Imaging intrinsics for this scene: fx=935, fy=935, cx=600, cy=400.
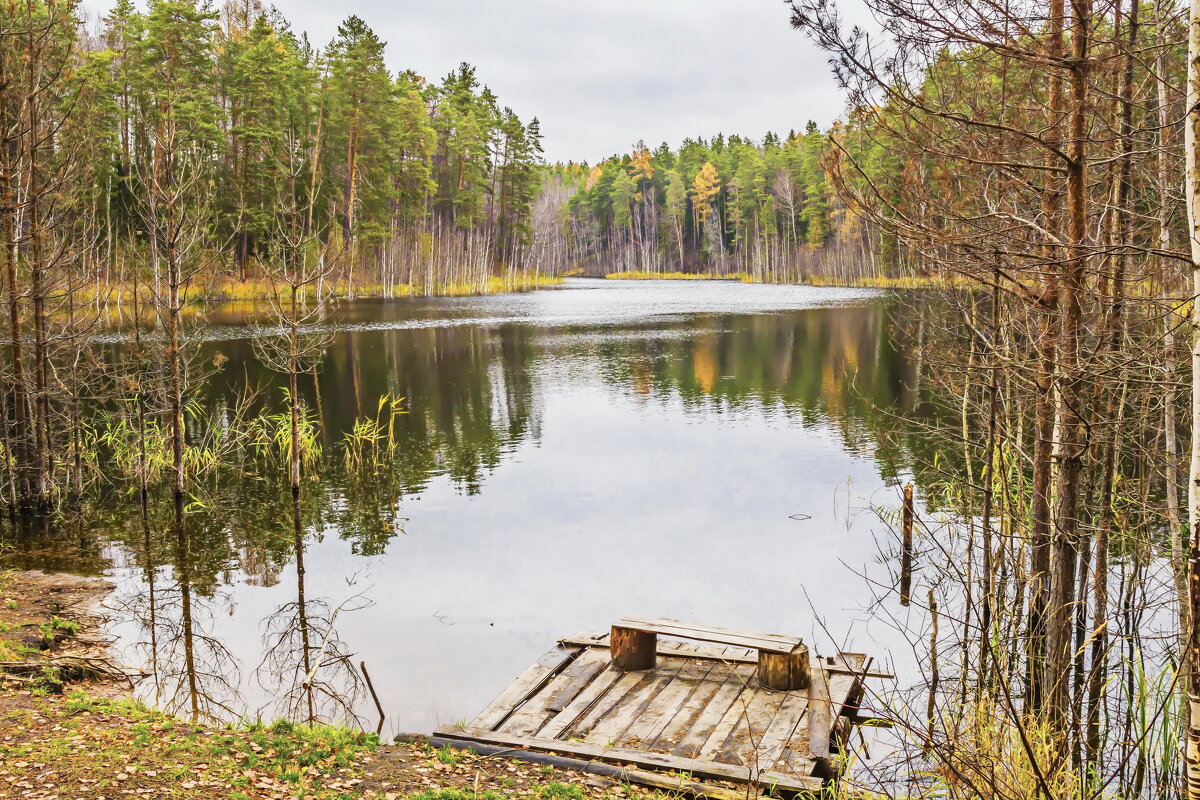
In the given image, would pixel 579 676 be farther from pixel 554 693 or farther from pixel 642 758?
pixel 642 758

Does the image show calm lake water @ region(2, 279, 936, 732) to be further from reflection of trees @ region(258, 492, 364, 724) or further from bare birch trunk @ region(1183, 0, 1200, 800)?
bare birch trunk @ region(1183, 0, 1200, 800)

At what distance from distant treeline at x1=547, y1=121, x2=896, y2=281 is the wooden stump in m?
70.2

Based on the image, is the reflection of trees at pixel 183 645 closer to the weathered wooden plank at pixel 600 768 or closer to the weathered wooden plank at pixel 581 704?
the weathered wooden plank at pixel 600 768

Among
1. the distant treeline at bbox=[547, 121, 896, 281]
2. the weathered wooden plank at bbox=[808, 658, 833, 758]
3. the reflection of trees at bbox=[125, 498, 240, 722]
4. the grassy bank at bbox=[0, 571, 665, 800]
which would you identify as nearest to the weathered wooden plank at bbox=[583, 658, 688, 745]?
the grassy bank at bbox=[0, 571, 665, 800]

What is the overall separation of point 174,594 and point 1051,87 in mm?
11190

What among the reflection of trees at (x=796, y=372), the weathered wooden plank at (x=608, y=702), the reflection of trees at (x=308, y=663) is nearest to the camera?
the weathered wooden plank at (x=608, y=702)

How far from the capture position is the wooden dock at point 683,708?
6.91 m

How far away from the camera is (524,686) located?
8.55 metres

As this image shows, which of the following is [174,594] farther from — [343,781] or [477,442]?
[477,442]

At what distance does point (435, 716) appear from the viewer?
891cm

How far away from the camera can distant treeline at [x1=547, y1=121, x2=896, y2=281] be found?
8519 centimetres

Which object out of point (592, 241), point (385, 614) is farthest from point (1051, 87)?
point (592, 241)

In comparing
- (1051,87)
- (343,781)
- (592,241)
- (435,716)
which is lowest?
(435,716)

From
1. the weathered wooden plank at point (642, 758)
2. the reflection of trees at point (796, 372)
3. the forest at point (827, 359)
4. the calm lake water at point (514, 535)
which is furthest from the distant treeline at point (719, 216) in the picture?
the weathered wooden plank at point (642, 758)
